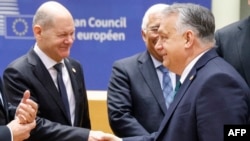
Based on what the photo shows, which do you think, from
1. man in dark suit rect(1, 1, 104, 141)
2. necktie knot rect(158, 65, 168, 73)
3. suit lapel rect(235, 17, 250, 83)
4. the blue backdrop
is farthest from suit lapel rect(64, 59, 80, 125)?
the blue backdrop

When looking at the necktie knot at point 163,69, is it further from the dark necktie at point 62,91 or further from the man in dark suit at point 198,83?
the man in dark suit at point 198,83

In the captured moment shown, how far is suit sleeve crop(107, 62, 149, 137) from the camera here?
4.05 metres

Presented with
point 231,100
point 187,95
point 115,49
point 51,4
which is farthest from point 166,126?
point 115,49

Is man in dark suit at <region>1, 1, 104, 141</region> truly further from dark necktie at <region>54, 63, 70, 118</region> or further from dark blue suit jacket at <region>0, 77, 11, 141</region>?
dark blue suit jacket at <region>0, 77, 11, 141</region>

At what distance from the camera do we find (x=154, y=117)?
4125 mm

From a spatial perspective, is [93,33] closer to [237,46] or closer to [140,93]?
[140,93]

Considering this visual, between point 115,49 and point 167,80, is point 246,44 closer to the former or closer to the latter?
point 167,80

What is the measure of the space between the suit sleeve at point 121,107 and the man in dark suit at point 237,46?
720mm

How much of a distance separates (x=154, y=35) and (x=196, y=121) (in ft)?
4.76

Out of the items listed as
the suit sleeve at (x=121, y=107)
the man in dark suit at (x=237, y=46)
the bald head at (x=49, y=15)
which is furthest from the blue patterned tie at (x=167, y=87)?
the bald head at (x=49, y=15)

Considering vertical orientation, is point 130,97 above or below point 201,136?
below

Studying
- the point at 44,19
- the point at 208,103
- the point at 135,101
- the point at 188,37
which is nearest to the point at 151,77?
the point at 135,101

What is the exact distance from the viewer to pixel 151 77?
4.24 m

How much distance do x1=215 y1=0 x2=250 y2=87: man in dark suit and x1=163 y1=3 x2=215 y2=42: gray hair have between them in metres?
1.09
